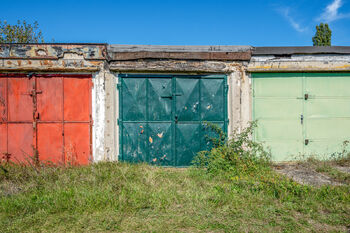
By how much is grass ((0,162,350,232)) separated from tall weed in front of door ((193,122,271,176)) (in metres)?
0.31

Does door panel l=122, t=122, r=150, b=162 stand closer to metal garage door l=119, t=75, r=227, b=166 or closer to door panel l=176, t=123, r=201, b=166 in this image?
metal garage door l=119, t=75, r=227, b=166

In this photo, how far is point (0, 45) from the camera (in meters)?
4.73

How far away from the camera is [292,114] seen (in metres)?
5.24

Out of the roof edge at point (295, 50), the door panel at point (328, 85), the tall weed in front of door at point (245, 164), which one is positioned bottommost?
the tall weed in front of door at point (245, 164)

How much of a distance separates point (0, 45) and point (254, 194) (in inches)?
241

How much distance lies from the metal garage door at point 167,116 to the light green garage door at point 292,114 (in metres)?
1.02

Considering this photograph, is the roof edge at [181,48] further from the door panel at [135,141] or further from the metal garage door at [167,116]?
the door panel at [135,141]

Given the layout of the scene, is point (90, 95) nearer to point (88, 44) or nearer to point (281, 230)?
point (88, 44)

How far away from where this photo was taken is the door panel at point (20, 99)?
485 cm

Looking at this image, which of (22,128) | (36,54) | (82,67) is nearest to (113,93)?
(82,67)

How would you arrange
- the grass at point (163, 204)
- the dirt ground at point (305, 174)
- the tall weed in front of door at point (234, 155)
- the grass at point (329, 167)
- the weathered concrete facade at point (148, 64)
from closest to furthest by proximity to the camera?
1. the grass at point (163, 204)
2. the dirt ground at point (305, 174)
3. the grass at point (329, 167)
4. the tall weed in front of door at point (234, 155)
5. the weathered concrete facade at point (148, 64)

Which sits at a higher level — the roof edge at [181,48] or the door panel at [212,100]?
the roof edge at [181,48]

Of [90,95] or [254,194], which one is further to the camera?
[90,95]

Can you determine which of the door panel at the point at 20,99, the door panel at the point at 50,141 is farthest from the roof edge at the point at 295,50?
the door panel at the point at 20,99
